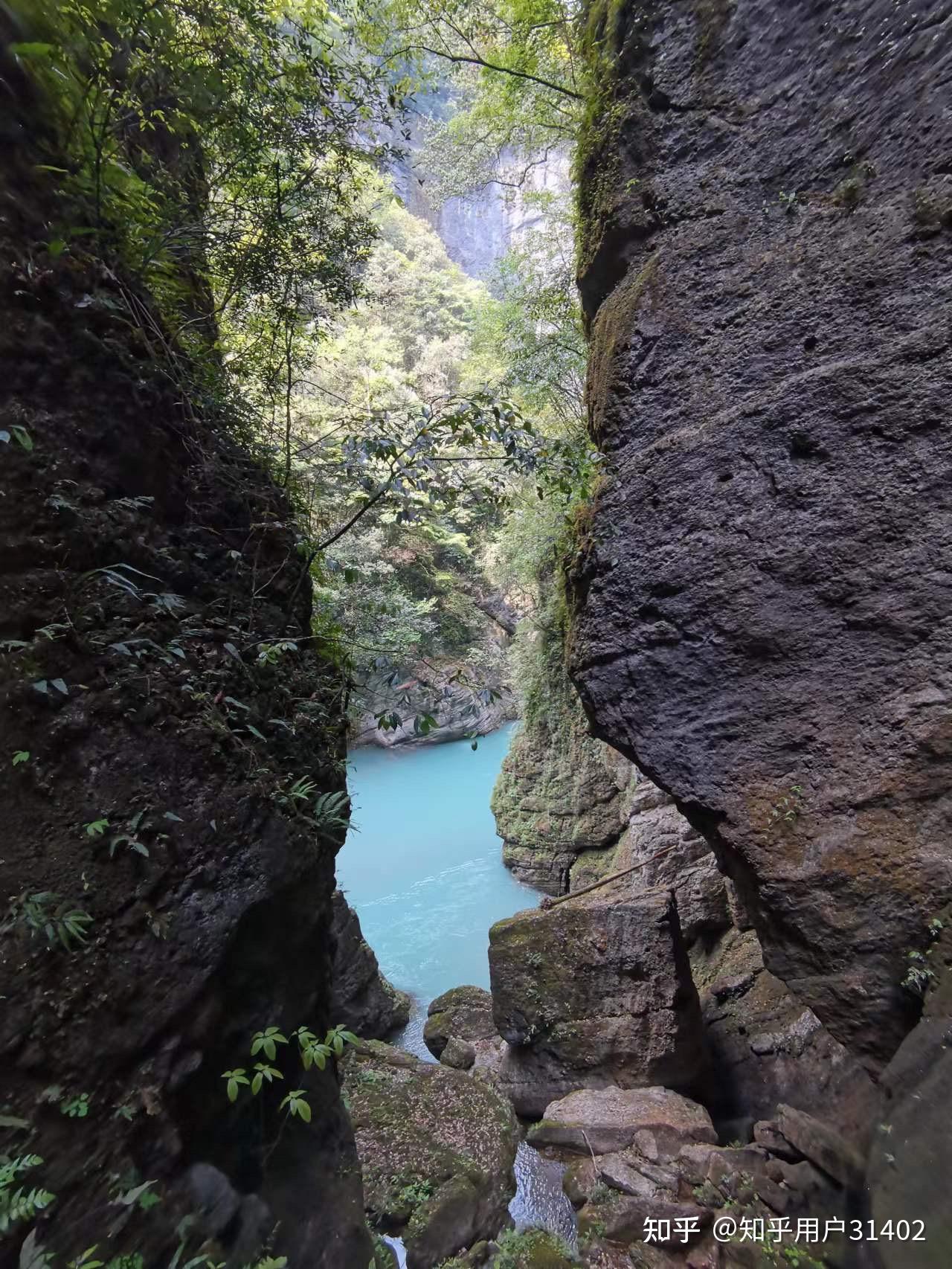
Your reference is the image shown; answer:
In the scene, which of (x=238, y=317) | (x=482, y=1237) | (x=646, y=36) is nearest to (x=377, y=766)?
(x=482, y=1237)

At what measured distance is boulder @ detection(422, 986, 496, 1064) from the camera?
24.1 feet

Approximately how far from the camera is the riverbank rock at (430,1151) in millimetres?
4086

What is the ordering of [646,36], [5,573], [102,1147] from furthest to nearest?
[646,36] < [5,573] < [102,1147]

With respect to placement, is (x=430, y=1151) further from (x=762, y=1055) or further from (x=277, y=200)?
(x=277, y=200)

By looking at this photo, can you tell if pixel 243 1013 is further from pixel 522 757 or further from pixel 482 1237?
pixel 522 757

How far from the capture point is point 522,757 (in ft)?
38.6

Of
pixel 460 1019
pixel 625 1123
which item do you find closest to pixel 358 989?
pixel 460 1019

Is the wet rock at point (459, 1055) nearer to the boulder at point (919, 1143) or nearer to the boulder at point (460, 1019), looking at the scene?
the boulder at point (460, 1019)

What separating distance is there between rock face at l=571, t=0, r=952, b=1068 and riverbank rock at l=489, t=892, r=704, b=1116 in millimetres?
2422

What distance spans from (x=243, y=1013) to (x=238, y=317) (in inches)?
157

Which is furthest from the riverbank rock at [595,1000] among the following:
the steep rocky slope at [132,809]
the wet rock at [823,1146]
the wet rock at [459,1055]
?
the steep rocky slope at [132,809]

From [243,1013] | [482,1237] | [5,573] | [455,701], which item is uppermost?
[5,573]

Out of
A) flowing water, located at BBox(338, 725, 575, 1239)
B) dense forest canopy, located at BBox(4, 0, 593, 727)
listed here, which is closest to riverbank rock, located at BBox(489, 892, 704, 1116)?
flowing water, located at BBox(338, 725, 575, 1239)

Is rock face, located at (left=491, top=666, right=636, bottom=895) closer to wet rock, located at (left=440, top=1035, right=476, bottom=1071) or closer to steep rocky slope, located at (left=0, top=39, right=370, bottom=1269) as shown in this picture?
wet rock, located at (left=440, top=1035, right=476, bottom=1071)
